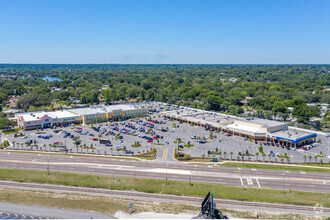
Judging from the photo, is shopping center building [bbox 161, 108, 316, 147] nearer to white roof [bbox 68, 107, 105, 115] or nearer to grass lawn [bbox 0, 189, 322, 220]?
white roof [bbox 68, 107, 105, 115]

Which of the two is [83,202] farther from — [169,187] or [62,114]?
[62,114]

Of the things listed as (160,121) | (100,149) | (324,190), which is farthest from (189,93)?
(324,190)

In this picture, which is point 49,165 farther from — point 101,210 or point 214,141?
point 214,141

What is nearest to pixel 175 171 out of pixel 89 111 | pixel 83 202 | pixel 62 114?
pixel 83 202

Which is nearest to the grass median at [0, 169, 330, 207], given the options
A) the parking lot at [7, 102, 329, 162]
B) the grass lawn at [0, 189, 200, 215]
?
the grass lawn at [0, 189, 200, 215]

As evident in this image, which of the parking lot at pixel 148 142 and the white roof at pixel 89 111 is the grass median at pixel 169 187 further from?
the white roof at pixel 89 111
